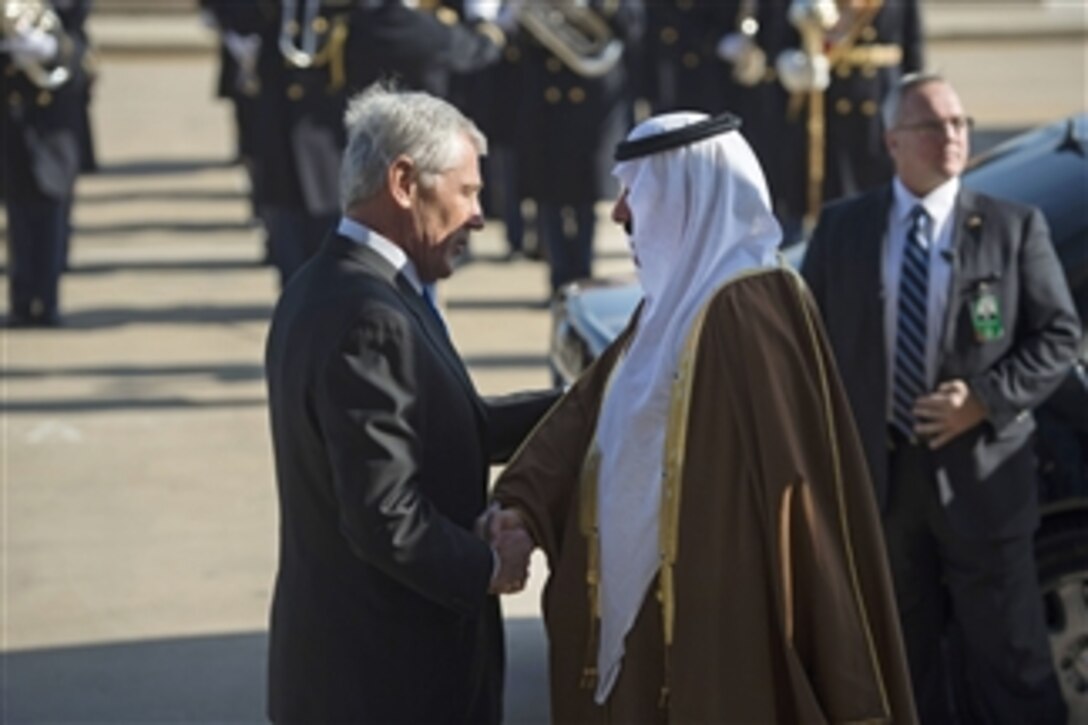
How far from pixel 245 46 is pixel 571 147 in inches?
67.4

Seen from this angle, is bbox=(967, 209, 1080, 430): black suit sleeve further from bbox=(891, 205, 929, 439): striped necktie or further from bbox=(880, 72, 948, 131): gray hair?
bbox=(880, 72, 948, 131): gray hair

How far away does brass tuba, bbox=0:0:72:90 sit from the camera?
1100 cm

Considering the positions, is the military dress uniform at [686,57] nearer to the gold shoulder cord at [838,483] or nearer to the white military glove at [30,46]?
the white military glove at [30,46]

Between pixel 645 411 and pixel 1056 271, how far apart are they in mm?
1694

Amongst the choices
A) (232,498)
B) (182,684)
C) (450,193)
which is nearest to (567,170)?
(232,498)

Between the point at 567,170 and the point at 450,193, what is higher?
the point at 450,193

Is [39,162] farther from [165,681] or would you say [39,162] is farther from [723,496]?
[723,496]

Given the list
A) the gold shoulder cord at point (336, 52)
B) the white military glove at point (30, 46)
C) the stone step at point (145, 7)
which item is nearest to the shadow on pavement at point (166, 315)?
the white military glove at point (30, 46)

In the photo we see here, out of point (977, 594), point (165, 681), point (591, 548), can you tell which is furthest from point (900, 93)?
point (165, 681)

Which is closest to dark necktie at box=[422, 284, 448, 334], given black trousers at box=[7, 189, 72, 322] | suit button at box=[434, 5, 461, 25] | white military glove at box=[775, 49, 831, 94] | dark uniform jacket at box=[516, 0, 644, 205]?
white military glove at box=[775, 49, 831, 94]

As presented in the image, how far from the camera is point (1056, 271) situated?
17.7ft

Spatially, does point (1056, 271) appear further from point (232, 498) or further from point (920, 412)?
point (232, 498)

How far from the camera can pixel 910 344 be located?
539 cm

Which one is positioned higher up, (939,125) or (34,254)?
(939,125)
